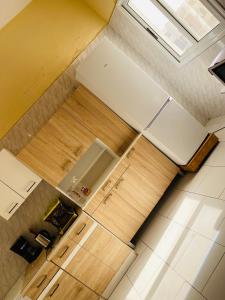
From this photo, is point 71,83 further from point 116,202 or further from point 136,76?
point 116,202

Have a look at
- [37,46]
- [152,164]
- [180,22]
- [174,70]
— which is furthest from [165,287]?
[37,46]

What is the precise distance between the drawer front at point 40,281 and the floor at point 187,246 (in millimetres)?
637

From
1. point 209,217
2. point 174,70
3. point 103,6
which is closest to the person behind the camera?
point 209,217

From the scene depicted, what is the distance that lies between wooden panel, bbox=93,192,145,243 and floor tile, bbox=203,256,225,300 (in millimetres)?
1145

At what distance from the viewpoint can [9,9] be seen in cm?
252

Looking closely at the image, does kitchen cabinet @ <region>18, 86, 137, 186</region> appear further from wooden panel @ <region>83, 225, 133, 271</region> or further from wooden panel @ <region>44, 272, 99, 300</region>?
wooden panel @ <region>44, 272, 99, 300</region>

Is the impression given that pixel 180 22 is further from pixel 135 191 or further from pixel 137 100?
pixel 135 191

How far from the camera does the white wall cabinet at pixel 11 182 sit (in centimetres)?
277

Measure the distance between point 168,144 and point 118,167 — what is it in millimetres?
524

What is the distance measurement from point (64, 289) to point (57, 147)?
1255mm

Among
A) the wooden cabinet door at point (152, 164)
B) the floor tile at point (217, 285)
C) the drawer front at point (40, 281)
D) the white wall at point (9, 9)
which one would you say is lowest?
Result: the drawer front at point (40, 281)

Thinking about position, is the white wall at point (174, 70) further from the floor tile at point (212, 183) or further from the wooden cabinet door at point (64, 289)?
the wooden cabinet door at point (64, 289)

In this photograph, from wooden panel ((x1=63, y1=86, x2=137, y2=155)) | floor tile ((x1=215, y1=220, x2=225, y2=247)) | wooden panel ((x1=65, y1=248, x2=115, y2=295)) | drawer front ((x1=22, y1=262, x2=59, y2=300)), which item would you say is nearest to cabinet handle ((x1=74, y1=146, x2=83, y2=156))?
wooden panel ((x1=63, y1=86, x2=137, y2=155))

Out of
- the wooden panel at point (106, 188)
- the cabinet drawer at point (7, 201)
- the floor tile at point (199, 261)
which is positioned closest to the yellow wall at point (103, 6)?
the wooden panel at point (106, 188)
